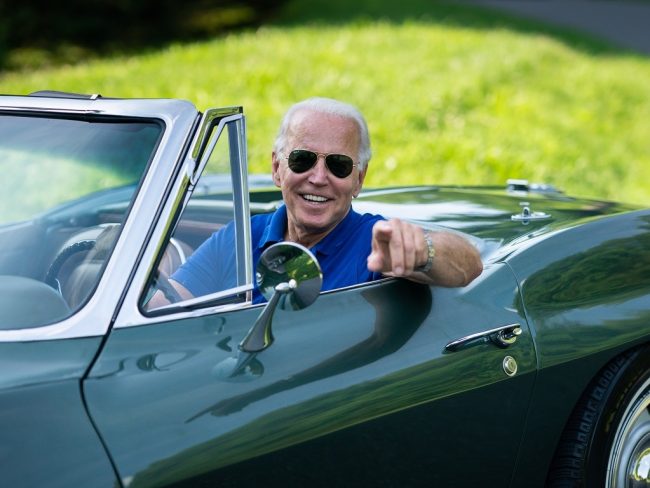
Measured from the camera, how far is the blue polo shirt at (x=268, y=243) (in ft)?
8.59

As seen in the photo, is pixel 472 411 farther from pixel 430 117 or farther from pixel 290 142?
pixel 430 117

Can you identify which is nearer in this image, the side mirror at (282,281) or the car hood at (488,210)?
the side mirror at (282,281)

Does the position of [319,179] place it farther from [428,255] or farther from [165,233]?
[165,233]

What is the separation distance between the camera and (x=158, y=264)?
7.90 ft

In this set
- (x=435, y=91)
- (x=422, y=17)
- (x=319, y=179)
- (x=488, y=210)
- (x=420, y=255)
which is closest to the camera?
(x=420, y=255)

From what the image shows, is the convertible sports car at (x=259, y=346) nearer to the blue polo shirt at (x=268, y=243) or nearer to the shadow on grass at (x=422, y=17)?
the blue polo shirt at (x=268, y=243)

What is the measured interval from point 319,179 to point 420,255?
0.50 m

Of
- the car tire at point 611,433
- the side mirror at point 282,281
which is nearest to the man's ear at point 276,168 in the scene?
the side mirror at point 282,281

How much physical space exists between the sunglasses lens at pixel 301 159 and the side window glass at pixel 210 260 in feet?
0.67

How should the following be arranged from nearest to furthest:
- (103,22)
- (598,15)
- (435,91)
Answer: (435,91) < (103,22) < (598,15)

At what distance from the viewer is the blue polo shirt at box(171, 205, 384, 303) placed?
262 centimetres

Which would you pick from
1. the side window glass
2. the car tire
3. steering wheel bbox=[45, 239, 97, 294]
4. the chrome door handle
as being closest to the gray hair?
the side window glass

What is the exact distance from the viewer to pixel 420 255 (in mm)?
2600

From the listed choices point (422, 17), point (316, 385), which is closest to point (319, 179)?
point (316, 385)
